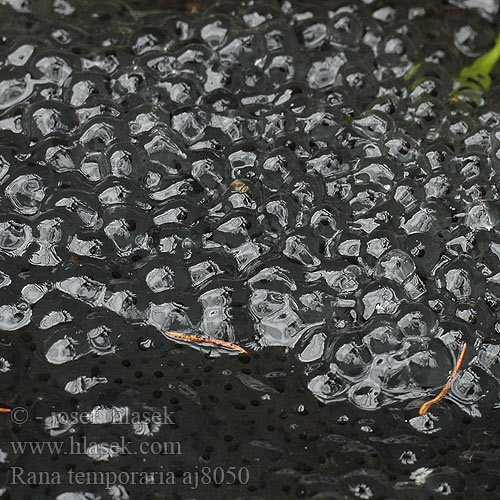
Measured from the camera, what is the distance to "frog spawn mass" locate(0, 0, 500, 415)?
1.00m

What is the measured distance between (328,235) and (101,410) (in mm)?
393

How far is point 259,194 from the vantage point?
43.3 inches

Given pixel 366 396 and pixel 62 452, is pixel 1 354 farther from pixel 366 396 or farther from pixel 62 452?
pixel 366 396

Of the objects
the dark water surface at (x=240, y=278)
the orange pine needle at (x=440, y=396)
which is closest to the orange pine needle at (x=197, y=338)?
the dark water surface at (x=240, y=278)

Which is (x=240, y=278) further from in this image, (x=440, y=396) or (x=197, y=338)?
(x=440, y=396)

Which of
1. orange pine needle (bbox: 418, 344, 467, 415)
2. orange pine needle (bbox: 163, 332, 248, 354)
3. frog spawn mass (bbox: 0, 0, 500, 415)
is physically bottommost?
orange pine needle (bbox: 418, 344, 467, 415)

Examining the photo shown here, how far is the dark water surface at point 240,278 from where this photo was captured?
Answer: 0.94 meters

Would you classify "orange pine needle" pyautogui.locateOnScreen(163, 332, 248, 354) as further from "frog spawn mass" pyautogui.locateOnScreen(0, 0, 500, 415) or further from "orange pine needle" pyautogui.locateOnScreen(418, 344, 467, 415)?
"orange pine needle" pyautogui.locateOnScreen(418, 344, 467, 415)

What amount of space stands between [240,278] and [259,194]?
0.46ft

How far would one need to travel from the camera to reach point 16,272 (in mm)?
1021

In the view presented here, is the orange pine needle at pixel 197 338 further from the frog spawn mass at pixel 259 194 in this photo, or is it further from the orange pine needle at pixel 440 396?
the orange pine needle at pixel 440 396

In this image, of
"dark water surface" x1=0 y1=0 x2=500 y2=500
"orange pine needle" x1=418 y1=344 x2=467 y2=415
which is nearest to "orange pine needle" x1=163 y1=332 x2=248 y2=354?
"dark water surface" x1=0 y1=0 x2=500 y2=500

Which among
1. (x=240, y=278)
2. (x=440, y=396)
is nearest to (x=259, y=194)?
(x=240, y=278)

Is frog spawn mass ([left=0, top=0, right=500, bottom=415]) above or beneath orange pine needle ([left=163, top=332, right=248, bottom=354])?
above
